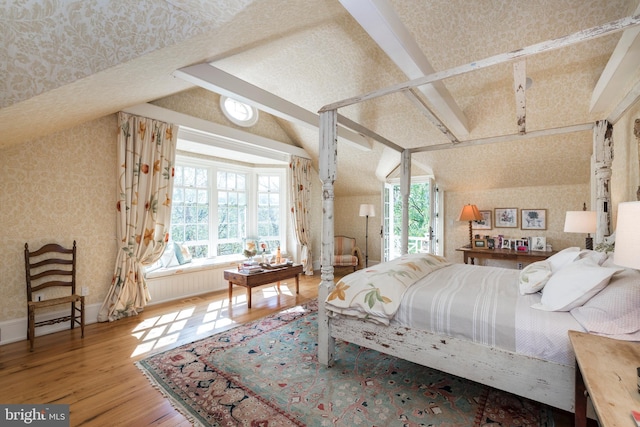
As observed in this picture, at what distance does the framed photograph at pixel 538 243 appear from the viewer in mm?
4504

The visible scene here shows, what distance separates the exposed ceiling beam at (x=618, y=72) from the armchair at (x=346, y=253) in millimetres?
4151

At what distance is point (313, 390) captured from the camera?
6.50 ft

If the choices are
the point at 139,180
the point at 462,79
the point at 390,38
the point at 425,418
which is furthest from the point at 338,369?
the point at 462,79

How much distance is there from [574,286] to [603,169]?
56.2 inches

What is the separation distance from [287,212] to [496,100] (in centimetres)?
402

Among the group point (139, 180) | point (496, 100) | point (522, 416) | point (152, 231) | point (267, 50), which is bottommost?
point (522, 416)

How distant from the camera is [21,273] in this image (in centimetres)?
282

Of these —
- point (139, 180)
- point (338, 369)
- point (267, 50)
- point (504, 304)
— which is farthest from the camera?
point (139, 180)

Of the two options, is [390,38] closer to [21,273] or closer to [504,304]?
[504,304]

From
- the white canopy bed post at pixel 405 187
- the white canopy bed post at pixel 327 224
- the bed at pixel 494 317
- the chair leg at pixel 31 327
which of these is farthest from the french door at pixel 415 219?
the chair leg at pixel 31 327

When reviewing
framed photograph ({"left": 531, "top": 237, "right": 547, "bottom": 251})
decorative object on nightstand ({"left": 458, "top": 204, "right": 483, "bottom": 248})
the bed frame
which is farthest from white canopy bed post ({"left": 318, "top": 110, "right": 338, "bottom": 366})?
framed photograph ({"left": 531, "top": 237, "right": 547, "bottom": 251})

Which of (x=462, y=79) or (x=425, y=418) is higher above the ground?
(x=462, y=79)

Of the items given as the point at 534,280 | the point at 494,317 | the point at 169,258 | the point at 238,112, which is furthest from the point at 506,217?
the point at 169,258

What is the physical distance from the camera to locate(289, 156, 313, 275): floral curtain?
5707 millimetres
